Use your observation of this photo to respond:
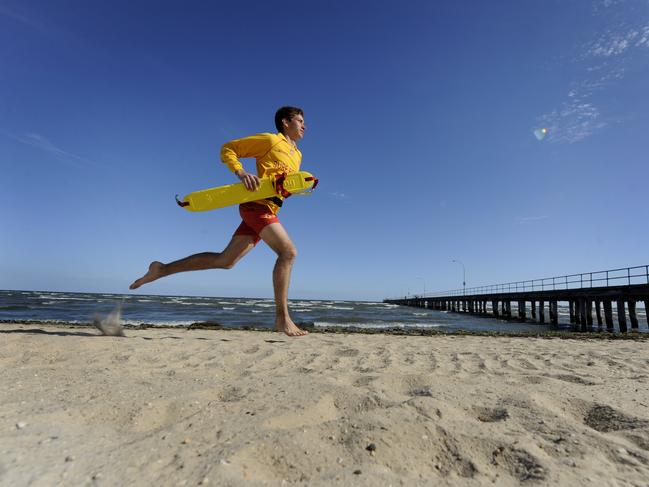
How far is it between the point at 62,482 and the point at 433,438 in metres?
1.18

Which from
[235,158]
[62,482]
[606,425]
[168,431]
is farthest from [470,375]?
[235,158]

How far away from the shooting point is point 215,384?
87.8 inches

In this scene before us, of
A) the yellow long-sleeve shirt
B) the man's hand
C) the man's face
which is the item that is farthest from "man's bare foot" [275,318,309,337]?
the man's face

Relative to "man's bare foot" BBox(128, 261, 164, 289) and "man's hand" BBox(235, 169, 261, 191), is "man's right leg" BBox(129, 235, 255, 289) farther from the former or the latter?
"man's hand" BBox(235, 169, 261, 191)

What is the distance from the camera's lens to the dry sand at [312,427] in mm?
1166

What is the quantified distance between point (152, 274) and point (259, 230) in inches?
54.2

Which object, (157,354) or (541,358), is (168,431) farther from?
(541,358)

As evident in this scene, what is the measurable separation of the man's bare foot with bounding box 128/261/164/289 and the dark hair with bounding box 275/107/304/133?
2.12m

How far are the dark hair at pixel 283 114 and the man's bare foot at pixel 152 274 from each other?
2117mm

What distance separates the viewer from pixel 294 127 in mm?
4539

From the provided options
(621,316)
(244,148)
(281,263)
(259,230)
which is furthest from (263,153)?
(621,316)

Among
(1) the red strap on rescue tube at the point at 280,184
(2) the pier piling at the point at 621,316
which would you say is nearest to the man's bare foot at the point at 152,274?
(1) the red strap on rescue tube at the point at 280,184

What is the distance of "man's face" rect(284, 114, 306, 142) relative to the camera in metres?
4.53

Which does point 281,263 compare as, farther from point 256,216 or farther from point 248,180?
point 248,180
